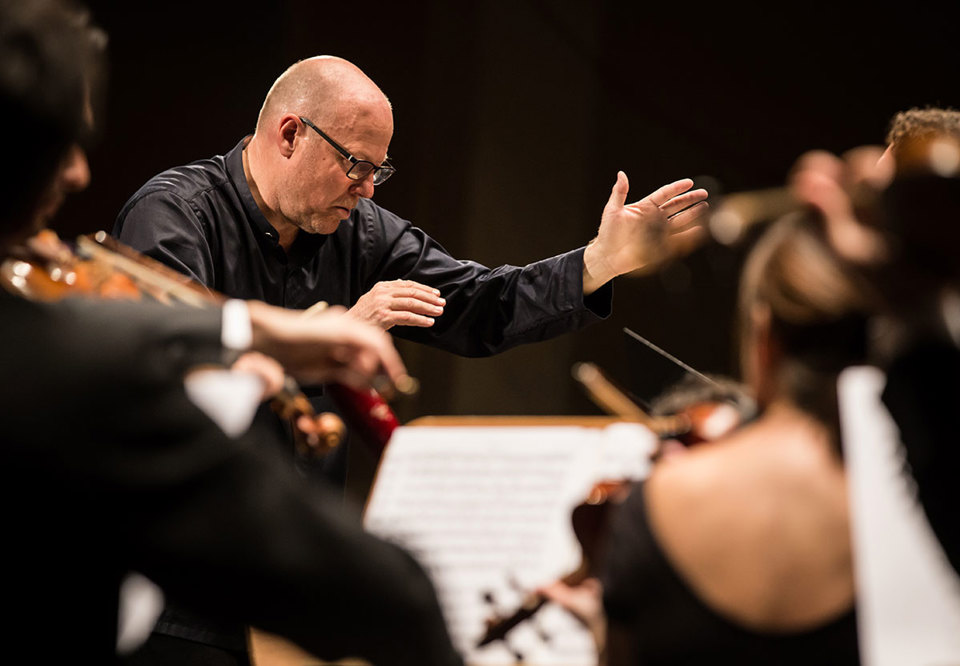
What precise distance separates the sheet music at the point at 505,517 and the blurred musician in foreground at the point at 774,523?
0.29 meters

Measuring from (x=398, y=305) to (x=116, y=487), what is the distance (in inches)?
56.4

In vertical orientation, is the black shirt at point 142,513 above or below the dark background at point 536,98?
below

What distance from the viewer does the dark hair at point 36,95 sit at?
875mm

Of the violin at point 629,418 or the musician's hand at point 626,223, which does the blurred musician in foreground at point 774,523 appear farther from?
the musician's hand at point 626,223

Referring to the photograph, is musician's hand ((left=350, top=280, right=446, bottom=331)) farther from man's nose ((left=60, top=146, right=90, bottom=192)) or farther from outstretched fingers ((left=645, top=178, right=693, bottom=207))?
man's nose ((left=60, top=146, right=90, bottom=192))

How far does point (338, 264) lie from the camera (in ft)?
8.72

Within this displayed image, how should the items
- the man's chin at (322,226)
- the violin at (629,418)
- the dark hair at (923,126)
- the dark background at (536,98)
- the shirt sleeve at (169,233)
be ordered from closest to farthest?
the violin at (629,418)
the shirt sleeve at (169,233)
the dark hair at (923,126)
the man's chin at (322,226)
the dark background at (536,98)

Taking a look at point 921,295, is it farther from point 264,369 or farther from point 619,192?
point 619,192

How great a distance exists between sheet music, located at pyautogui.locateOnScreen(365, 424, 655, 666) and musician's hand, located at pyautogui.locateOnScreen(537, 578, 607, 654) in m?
0.10

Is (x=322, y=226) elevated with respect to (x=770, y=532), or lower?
elevated

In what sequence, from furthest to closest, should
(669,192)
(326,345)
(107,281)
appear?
(669,192) → (107,281) → (326,345)

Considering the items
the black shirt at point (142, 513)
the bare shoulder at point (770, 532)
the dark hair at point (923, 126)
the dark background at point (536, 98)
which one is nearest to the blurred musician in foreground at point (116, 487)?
the black shirt at point (142, 513)

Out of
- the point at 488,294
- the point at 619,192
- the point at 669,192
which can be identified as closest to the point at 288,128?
the point at 488,294

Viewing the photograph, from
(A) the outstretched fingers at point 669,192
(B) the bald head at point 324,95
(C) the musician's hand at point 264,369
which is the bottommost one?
(C) the musician's hand at point 264,369
